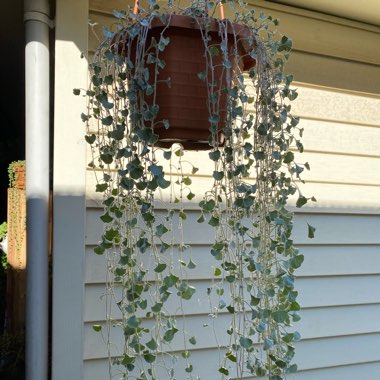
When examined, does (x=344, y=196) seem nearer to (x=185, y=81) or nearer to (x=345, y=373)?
(x=345, y=373)

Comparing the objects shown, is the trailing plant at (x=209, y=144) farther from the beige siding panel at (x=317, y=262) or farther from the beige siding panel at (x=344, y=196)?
the beige siding panel at (x=344, y=196)

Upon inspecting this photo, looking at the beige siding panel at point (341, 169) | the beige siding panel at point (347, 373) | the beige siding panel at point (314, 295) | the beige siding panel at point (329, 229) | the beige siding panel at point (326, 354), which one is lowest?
the beige siding panel at point (347, 373)

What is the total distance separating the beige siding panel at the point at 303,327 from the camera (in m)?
1.58

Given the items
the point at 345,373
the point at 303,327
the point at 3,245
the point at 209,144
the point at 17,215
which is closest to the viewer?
the point at 209,144

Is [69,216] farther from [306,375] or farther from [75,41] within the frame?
→ [306,375]

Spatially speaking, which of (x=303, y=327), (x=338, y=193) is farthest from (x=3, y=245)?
(x=338, y=193)

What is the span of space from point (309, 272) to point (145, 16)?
4.19 feet

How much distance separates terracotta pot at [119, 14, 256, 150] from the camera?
1128 millimetres

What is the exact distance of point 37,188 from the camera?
1.46 meters

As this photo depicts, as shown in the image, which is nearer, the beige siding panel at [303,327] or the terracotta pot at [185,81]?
the terracotta pot at [185,81]

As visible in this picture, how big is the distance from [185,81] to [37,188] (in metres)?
0.63

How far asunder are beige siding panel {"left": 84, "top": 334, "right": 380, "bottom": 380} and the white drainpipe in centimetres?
49

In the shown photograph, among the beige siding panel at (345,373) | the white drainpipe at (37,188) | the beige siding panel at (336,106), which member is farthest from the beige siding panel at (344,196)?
the white drainpipe at (37,188)

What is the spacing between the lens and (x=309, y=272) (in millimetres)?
1940
